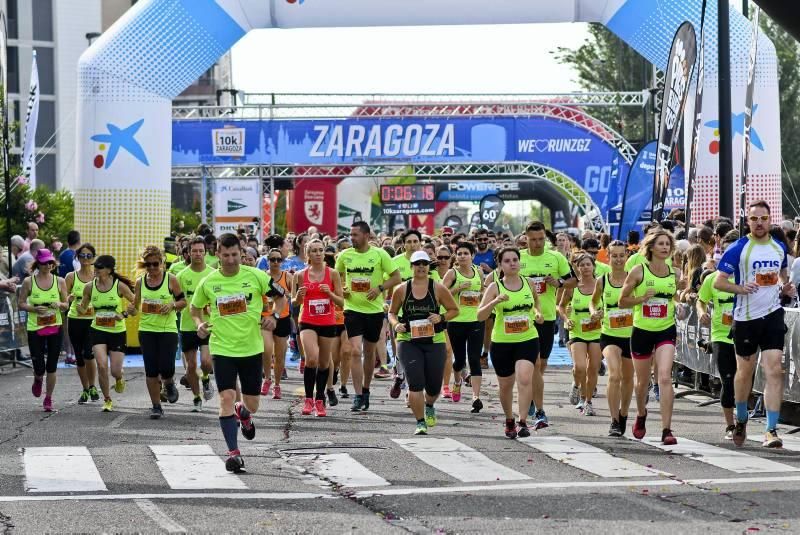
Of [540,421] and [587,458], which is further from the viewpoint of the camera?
[540,421]

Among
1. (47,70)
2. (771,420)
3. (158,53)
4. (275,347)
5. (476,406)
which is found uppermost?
(47,70)

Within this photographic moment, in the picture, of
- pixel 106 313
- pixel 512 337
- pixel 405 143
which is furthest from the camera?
pixel 405 143

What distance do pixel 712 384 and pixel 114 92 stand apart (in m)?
11.0

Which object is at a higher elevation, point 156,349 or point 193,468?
point 156,349

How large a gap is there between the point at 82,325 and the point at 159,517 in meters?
7.77

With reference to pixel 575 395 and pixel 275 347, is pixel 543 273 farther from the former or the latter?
pixel 275 347

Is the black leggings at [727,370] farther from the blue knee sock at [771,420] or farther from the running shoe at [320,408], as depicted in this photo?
the running shoe at [320,408]

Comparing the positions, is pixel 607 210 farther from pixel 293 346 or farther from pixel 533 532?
pixel 533 532

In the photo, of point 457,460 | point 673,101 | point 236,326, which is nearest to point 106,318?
point 236,326

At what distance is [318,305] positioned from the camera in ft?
48.8

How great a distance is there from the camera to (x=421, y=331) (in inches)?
516

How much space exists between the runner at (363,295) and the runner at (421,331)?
219 centimetres

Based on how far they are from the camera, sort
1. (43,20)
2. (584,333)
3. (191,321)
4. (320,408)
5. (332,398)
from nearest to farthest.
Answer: (584,333)
(320,408)
(332,398)
(191,321)
(43,20)

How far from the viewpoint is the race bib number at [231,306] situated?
A: 11.2 m
